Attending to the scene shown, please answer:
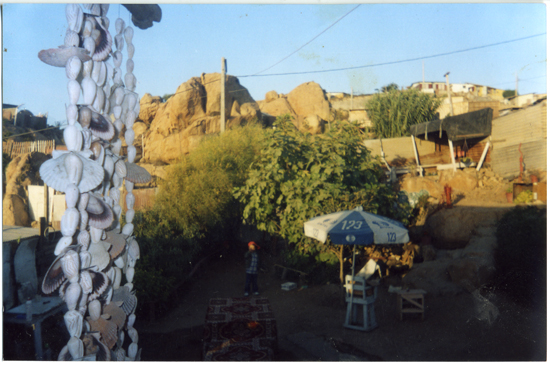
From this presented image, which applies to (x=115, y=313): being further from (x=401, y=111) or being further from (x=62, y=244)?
(x=401, y=111)

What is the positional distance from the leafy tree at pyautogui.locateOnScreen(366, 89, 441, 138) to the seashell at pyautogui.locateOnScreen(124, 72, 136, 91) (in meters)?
17.7

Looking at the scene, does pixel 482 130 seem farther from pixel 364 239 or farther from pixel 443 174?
pixel 364 239

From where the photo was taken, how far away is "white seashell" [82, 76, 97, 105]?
3178 mm

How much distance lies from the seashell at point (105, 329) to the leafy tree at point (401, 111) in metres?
18.5

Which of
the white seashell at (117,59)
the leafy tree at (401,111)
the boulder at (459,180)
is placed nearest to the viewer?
the white seashell at (117,59)

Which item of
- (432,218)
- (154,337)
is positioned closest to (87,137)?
(154,337)

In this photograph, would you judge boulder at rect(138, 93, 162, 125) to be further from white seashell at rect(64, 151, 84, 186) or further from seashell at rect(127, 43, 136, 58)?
white seashell at rect(64, 151, 84, 186)

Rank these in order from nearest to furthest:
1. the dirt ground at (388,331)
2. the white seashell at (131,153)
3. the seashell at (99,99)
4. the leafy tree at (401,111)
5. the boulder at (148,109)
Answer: the seashell at (99,99), the white seashell at (131,153), the dirt ground at (388,331), the leafy tree at (401,111), the boulder at (148,109)

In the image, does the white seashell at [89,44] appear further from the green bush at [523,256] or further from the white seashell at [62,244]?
the green bush at [523,256]

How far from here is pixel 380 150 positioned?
19.1 meters

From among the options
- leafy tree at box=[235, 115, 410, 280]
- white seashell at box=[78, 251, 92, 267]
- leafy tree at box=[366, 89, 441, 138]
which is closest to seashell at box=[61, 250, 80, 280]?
white seashell at box=[78, 251, 92, 267]

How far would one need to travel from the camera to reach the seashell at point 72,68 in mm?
3051

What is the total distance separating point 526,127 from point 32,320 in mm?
14895

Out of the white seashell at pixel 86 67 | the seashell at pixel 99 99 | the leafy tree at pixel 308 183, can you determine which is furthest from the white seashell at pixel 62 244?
the leafy tree at pixel 308 183
